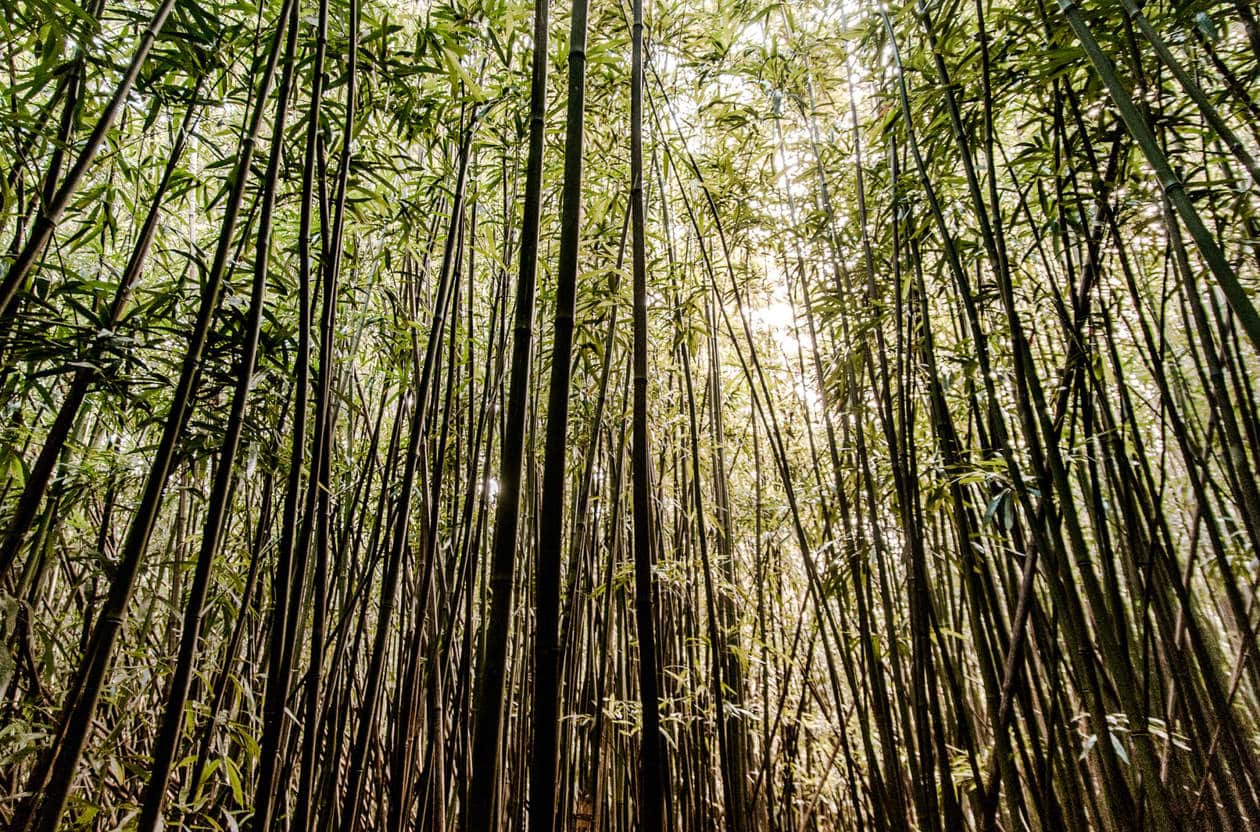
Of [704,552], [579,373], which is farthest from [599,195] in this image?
[704,552]

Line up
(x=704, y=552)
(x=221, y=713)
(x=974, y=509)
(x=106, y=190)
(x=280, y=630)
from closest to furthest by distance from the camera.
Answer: (x=280, y=630)
(x=704, y=552)
(x=221, y=713)
(x=106, y=190)
(x=974, y=509)

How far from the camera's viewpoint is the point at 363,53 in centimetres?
174

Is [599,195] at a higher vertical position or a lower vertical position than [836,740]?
higher

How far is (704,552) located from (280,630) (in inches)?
33.4

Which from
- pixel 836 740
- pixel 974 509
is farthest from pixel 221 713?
pixel 836 740

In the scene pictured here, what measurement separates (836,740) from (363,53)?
3.12 metres

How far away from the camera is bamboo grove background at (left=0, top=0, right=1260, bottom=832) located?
112 centimetres

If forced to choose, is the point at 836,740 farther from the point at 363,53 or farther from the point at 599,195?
the point at 363,53

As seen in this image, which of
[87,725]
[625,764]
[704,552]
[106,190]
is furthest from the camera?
[625,764]

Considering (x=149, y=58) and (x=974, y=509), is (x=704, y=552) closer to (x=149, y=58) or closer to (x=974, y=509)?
(x=974, y=509)

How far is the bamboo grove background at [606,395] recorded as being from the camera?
1124mm

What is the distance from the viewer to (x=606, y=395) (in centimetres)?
197

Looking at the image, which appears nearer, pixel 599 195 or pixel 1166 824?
pixel 1166 824

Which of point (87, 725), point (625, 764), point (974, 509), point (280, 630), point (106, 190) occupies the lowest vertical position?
point (625, 764)
